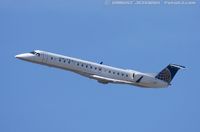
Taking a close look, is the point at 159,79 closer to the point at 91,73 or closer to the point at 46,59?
the point at 91,73

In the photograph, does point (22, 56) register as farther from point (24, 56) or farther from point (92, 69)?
point (92, 69)

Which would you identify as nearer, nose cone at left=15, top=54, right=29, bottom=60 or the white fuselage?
the white fuselage

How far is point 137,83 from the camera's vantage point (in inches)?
2552

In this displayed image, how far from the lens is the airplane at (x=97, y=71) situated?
63406 millimetres

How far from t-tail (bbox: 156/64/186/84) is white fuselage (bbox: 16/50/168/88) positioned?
2.17 metres

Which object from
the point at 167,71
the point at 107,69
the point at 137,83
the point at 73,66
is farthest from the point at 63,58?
the point at 167,71

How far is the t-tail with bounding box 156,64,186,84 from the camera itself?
67250 mm

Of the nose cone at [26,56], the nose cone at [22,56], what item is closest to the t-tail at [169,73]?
the nose cone at [26,56]

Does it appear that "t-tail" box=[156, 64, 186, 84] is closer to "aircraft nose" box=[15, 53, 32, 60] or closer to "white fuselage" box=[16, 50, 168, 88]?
"white fuselage" box=[16, 50, 168, 88]

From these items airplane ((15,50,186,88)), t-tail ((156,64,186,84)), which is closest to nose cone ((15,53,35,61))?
airplane ((15,50,186,88))

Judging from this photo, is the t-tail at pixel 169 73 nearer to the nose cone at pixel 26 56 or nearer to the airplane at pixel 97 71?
the airplane at pixel 97 71

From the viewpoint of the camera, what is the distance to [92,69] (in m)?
63.8

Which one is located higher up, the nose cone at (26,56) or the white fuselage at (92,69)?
the nose cone at (26,56)

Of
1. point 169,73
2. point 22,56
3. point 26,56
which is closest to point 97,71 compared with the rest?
point 26,56
